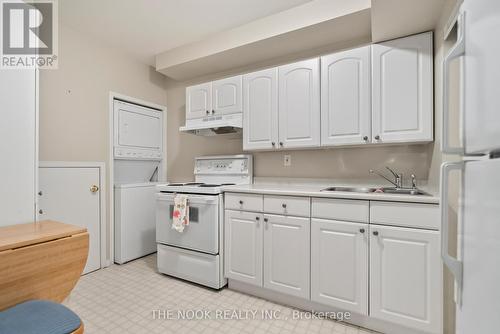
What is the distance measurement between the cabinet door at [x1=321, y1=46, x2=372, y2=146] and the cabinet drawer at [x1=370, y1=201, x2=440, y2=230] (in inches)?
24.2

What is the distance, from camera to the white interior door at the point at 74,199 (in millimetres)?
2410

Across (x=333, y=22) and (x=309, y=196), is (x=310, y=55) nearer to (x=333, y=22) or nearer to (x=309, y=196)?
(x=333, y=22)

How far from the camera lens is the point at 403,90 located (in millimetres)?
1893

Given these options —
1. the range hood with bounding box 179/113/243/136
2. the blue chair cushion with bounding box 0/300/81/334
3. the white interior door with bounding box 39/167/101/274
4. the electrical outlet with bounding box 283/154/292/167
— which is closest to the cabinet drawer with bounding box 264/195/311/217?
the electrical outlet with bounding box 283/154/292/167

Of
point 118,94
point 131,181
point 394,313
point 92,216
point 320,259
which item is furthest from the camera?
point 131,181

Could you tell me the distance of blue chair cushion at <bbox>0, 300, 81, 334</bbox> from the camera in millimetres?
1015

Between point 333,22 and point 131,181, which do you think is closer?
point 333,22

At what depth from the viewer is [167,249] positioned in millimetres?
2607

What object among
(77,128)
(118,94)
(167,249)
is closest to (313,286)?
(167,249)

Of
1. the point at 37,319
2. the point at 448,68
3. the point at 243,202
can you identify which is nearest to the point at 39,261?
the point at 37,319

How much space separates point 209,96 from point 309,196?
171 cm

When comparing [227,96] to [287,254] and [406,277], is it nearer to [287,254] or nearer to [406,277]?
[287,254]

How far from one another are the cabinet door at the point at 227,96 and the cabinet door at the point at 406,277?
1787mm

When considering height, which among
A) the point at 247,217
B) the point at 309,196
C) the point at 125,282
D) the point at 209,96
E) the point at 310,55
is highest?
the point at 310,55
